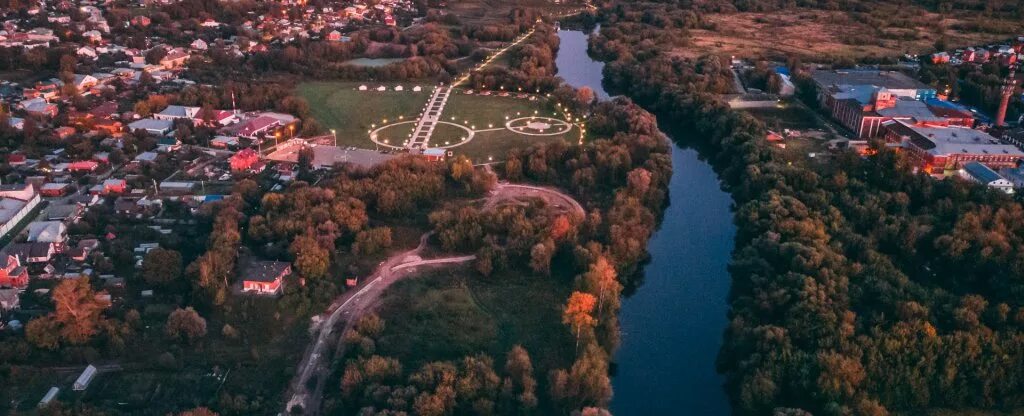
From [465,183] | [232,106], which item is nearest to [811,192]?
[465,183]

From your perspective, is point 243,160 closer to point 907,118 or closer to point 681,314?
point 681,314

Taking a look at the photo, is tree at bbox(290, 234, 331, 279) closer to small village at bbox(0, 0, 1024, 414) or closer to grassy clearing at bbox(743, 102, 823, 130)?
small village at bbox(0, 0, 1024, 414)

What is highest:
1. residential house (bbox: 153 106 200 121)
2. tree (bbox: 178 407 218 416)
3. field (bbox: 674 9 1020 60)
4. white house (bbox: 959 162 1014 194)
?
field (bbox: 674 9 1020 60)

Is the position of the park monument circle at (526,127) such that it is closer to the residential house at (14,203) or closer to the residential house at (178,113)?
the residential house at (178,113)

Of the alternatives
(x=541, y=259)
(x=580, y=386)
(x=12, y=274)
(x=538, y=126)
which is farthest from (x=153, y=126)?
(x=580, y=386)

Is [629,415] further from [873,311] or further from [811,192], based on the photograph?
[811,192]

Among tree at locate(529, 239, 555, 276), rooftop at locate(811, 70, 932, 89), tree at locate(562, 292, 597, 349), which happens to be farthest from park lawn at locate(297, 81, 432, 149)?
rooftop at locate(811, 70, 932, 89)
